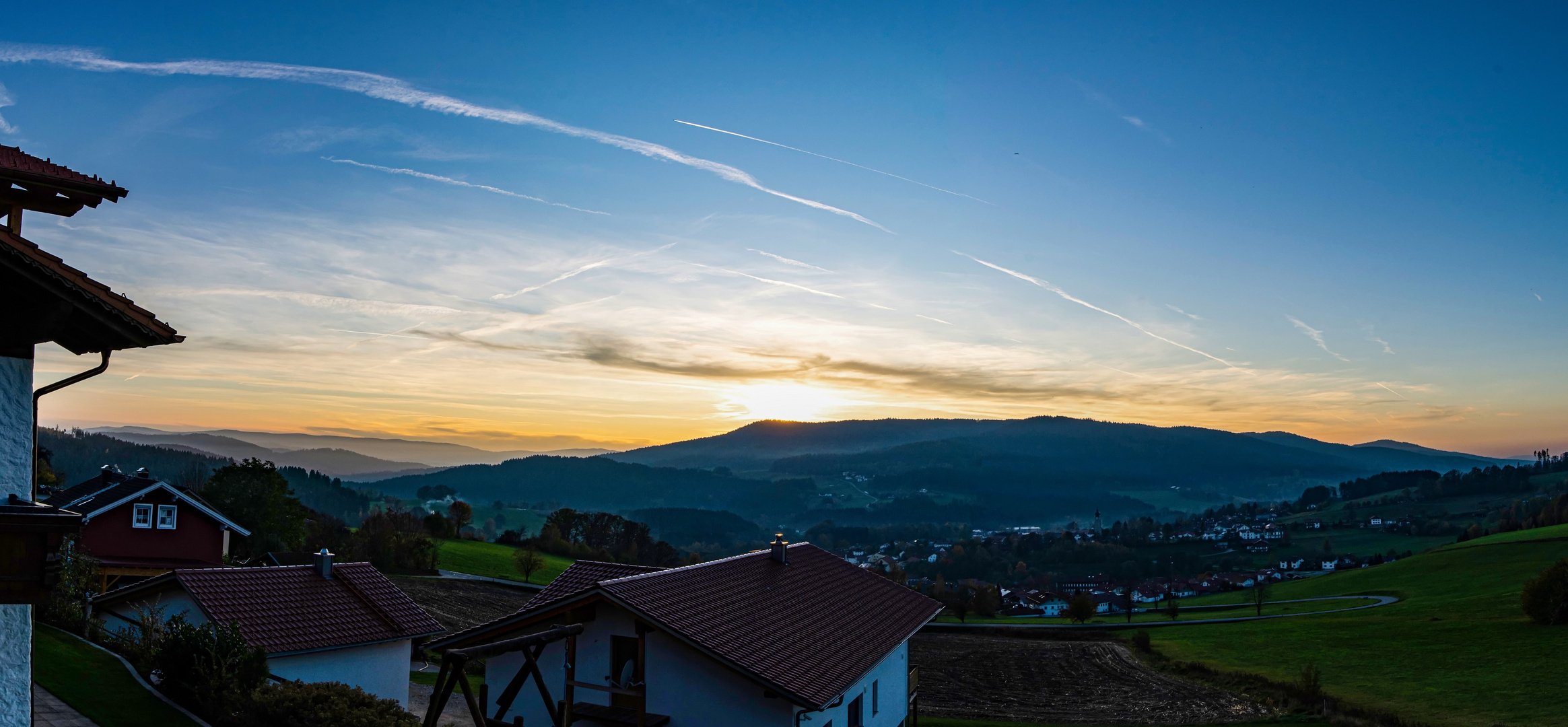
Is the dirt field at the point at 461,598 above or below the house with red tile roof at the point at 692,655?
below

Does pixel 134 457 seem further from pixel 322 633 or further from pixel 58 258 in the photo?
pixel 58 258

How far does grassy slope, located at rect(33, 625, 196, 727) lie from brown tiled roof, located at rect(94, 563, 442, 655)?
7.85 ft

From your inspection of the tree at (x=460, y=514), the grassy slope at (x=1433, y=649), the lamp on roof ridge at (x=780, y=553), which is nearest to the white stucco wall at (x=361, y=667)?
the lamp on roof ridge at (x=780, y=553)

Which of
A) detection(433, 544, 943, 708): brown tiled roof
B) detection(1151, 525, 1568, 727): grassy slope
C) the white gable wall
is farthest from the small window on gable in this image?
detection(1151, 525, 1568, 727): grassy slope

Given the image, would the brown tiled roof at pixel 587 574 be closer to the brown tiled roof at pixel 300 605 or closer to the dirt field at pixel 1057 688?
the brown tiled roof at pixel 300 605

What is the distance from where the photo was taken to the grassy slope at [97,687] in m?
15.2

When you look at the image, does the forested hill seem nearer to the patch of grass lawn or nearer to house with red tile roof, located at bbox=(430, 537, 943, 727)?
the patch of grass lawn

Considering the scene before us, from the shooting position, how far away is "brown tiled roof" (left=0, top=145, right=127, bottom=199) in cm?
848

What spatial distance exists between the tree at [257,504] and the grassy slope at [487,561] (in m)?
19.4

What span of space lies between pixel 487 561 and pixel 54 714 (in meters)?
67.8

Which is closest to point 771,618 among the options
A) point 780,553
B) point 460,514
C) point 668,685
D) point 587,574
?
point 668,685

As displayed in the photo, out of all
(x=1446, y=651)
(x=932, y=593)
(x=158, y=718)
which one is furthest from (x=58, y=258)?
(x=932, y=593)

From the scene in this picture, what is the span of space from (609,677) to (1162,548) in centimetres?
18461

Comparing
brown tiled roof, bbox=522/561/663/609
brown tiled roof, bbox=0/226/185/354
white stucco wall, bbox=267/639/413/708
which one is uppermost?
brown tiled roof, bbox=0/226/185/354
